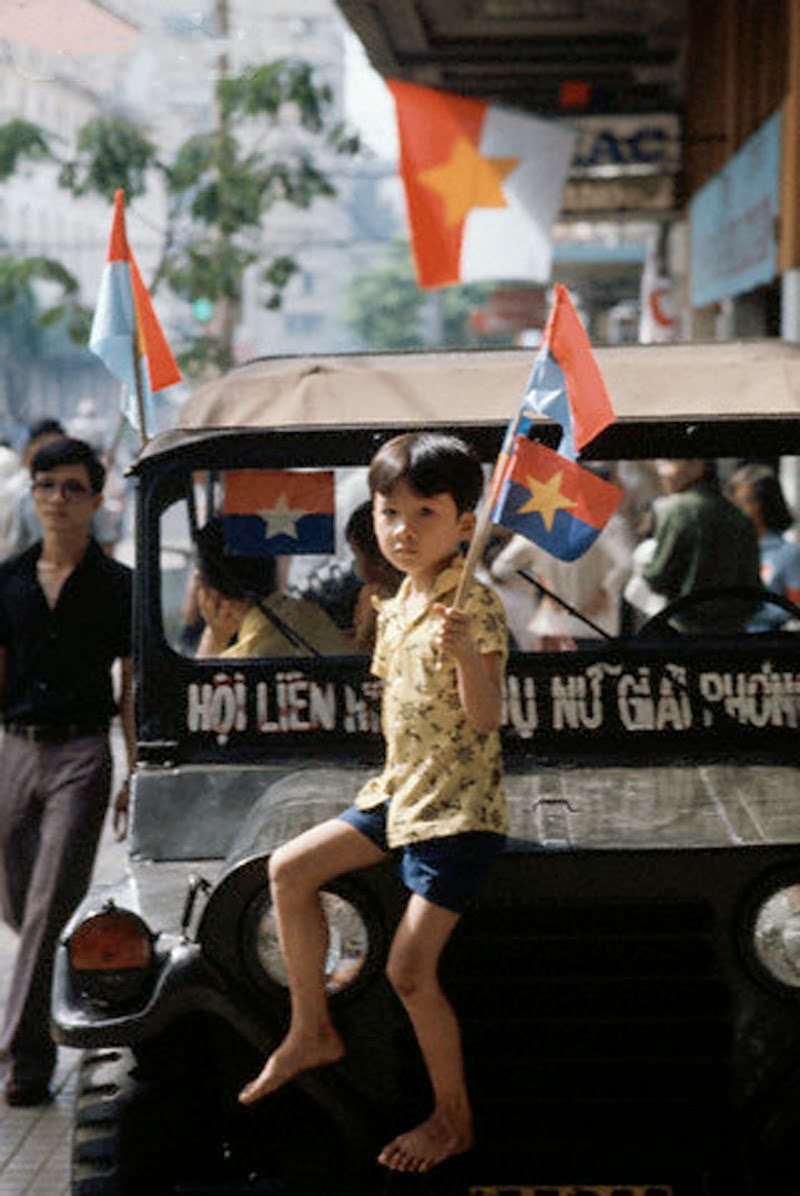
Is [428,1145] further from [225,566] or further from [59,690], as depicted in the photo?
[59,690]

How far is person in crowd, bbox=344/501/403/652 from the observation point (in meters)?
4.78

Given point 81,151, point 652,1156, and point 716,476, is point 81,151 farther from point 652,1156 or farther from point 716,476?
point 652,1156

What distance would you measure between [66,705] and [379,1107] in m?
2.58

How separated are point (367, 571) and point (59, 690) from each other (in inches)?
58.1

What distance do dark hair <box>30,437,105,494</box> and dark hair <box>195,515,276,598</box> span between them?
4.01 feet

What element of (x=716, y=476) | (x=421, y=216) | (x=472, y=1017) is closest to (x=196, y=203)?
(x=421, y=216)

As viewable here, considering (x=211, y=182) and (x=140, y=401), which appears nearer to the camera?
(x=140, y=401)

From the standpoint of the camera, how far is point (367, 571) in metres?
4.83

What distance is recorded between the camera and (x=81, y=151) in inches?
647

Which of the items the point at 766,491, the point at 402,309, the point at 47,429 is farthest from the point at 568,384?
the point at 402,309

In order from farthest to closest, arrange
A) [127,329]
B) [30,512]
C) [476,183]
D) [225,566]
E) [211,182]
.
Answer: [211,182] < [30,512] < [476,183] < [127,329] < [225,566]

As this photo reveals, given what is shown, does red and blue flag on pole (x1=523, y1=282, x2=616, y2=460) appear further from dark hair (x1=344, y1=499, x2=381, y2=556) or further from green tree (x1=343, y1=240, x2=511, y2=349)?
green tree (x1=343, y1=240, x2=511, y2=349)

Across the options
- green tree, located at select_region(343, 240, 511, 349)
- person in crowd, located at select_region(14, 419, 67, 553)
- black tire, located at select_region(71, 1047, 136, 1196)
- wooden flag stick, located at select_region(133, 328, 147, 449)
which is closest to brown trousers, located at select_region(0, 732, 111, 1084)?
wooden flag stick, located at select_region(133, 328, 147, 449)

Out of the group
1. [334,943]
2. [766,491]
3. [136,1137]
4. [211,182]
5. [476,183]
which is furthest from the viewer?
[211,182]
